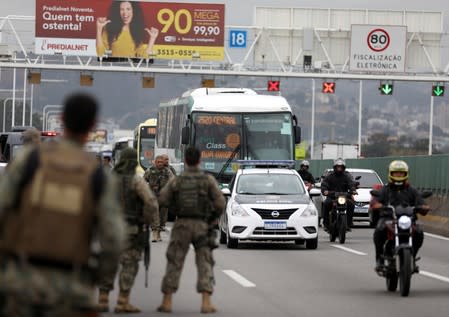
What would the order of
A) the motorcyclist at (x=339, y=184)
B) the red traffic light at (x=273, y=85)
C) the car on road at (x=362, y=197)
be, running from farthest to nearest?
the red traffic light at (x=273, y=85) → the car on road at (x=362, y=197) → the motorcyclist at (x=339, y=184)

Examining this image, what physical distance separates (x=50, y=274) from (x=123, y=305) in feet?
22.1

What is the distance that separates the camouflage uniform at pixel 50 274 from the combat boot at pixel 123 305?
6471 mm

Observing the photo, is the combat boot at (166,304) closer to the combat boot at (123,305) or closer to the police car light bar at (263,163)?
the combat boot at (123,305)

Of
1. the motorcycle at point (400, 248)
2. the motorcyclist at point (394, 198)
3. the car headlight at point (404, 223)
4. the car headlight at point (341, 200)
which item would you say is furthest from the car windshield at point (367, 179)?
the car headlight at point (404, 223)

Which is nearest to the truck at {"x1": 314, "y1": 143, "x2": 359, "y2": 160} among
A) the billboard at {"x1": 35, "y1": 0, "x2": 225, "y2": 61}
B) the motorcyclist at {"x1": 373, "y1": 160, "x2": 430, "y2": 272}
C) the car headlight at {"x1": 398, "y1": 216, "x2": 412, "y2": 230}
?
the billboard at {"x1": 35, "y1": 0, "x2": 225, "y2": 61}

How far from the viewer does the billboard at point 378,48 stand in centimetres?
5650

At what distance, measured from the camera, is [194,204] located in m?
13.9

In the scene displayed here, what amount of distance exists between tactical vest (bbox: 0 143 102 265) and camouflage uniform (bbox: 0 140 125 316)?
0.05m

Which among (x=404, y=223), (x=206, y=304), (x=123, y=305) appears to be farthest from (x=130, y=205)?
(x=404, y=223)

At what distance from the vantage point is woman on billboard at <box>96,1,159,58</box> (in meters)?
55.0

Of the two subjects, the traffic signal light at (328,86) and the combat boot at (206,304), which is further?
the traffic signal light at (328,86)

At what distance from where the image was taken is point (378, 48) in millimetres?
56969

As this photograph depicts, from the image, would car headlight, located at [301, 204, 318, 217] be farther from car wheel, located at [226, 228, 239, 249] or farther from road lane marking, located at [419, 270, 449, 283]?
road lane marking, located at [419, 270, 449, 283]

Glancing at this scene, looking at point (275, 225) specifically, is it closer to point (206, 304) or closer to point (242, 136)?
point (242, 136)
